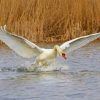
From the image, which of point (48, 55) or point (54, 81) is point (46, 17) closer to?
point (48, 55)

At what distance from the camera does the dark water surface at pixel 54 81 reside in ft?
28.6

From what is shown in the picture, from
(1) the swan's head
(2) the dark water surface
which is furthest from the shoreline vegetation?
(1) the swan's head

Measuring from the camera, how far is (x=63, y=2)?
17.2 m

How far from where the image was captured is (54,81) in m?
10.1

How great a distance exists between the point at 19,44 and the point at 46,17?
650 centimetres

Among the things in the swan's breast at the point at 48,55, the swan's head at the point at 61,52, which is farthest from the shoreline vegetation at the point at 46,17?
the swan's head at the point at 61,52

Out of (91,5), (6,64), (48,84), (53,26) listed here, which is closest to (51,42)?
(53,26)

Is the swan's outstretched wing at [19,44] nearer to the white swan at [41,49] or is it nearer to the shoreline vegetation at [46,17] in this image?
the white swan at [41,49]

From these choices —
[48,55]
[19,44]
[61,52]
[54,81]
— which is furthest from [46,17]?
[54,81]

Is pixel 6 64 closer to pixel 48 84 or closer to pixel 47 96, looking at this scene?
pixel 48 84

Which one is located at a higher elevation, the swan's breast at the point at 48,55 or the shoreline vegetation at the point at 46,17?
the shoreline vegetation at the point at 46,17

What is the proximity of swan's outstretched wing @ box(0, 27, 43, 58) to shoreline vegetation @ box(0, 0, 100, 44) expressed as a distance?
5648 millimetres

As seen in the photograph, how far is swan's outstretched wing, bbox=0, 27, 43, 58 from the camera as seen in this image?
10.8 metres

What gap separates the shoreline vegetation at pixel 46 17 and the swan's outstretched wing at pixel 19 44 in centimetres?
565
